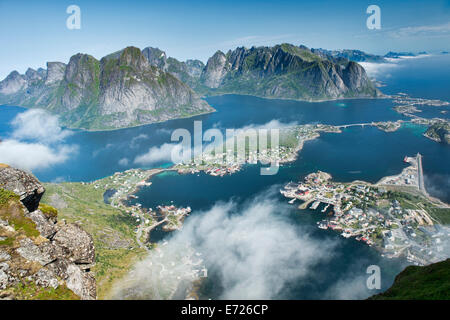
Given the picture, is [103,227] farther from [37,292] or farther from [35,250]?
[37,292]

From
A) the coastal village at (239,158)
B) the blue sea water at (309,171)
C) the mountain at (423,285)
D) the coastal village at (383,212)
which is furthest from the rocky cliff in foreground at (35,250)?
the coastal village at (239,158)

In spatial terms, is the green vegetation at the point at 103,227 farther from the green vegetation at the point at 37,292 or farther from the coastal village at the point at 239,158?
the coastal village at the point at 239,158

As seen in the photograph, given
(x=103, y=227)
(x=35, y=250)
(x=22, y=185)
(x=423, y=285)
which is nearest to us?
(x=35, y=250)

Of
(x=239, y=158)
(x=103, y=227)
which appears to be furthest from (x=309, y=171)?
(x=103, y=227)

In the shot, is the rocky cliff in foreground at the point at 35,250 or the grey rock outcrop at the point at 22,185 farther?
the grey rock outcrop at the point at 22,185

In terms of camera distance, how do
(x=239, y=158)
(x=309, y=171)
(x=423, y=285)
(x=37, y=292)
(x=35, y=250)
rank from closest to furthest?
1. (x=37, y=292)
2. (x=35, y=250)
3. (x=423, y=285)
4. (x=309, y=171)
5. (x=239, y=158)

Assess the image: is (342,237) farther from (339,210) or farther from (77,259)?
(77,259)
